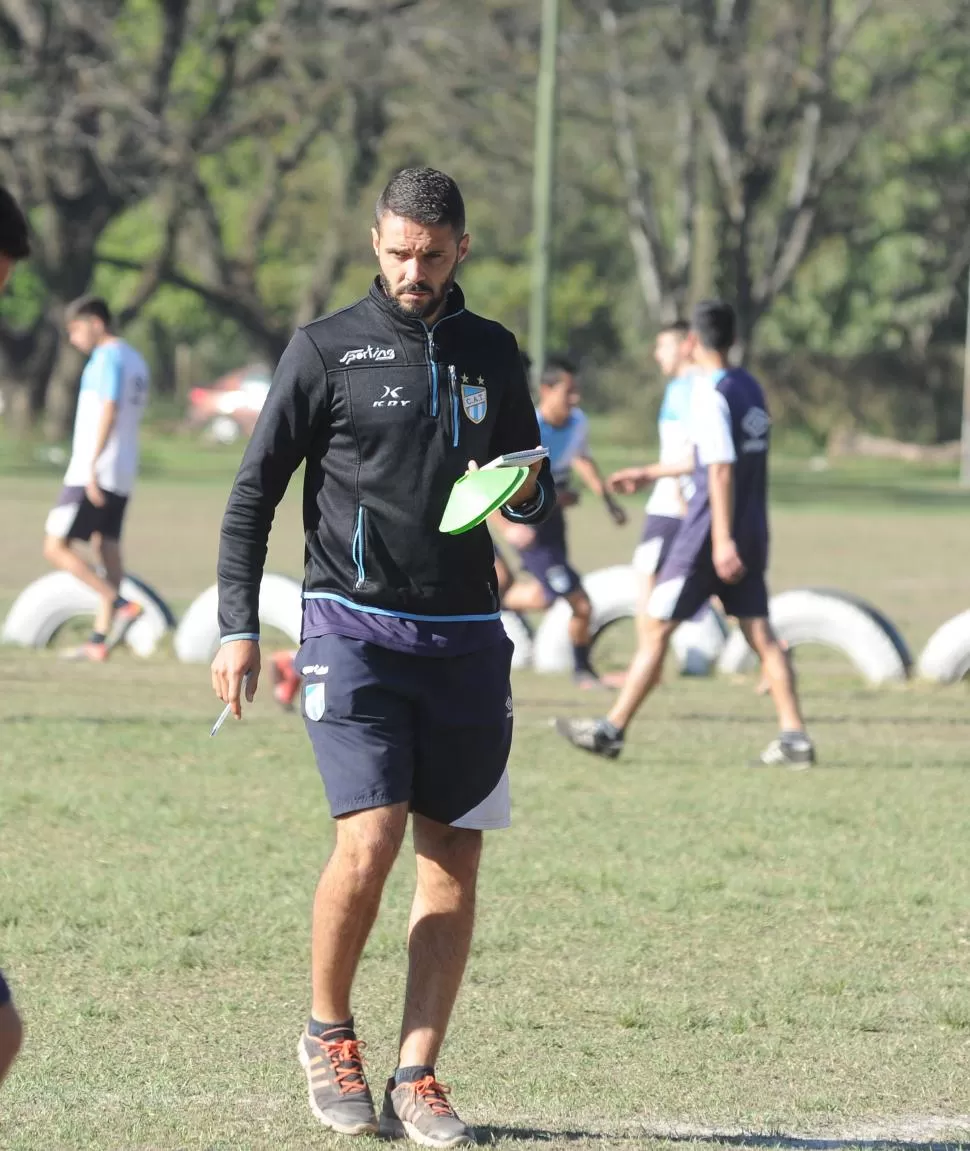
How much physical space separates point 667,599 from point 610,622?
13.4ft

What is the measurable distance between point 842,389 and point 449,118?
20863 millimetres

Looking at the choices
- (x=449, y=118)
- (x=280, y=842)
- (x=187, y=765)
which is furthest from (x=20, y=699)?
(x=449, y=118)

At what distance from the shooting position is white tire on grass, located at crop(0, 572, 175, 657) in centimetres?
1371

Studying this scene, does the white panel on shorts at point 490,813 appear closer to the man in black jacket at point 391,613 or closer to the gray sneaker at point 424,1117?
the man in black jacket at point 391,613

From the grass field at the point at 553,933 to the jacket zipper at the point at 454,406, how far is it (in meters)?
1.53

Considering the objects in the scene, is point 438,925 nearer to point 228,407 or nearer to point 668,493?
point 668,493

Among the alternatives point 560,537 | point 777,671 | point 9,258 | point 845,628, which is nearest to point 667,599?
point 777,671

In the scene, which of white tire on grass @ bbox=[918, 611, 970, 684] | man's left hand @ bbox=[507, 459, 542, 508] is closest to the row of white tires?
white tire on grass @ bbox=[918, 611, 970, 684]

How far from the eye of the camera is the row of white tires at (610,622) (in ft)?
42.0

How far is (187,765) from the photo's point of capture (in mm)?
9359

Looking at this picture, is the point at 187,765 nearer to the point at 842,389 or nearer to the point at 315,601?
the point at 315,601

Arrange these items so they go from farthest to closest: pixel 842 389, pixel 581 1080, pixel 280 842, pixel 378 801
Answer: pixel 842 389 < pixel 280 842 < pixel 581 1080 < pixel 378 801

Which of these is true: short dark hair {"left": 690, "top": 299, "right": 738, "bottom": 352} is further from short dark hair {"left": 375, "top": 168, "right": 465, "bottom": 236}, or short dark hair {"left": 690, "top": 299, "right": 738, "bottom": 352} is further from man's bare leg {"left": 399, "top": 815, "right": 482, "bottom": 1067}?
man's bare leg {"left": 399, "top": 815, "right": 482, "bottom": 1067}

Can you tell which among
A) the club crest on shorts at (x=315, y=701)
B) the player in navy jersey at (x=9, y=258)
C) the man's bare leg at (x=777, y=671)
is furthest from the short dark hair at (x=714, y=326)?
the player in navy jersey at (x=9, y=258)
